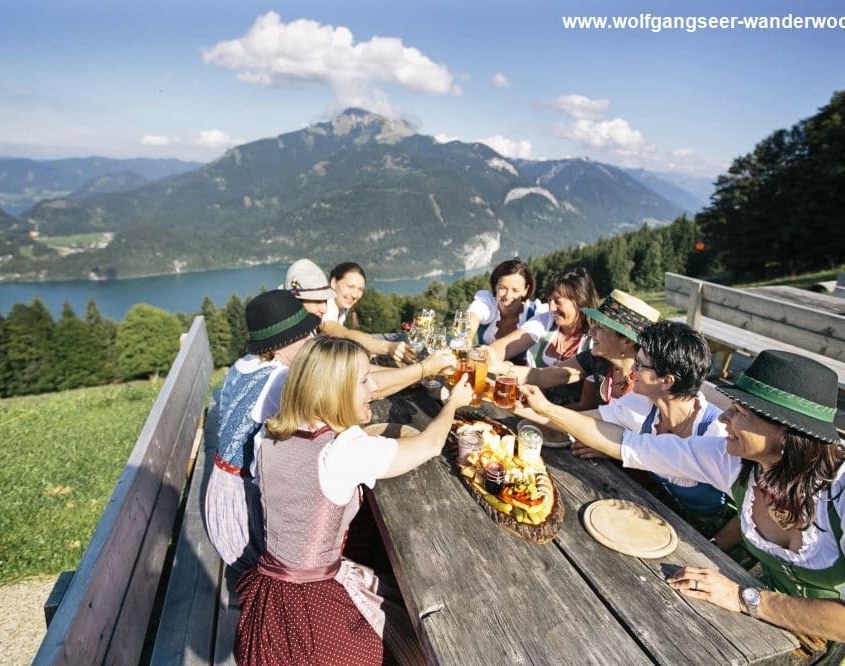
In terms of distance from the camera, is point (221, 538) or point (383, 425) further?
point (383, 425)

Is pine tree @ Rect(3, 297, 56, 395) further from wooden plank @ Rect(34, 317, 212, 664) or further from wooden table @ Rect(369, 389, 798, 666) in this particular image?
wooden table @ Rect(369, 389, 798, 666)

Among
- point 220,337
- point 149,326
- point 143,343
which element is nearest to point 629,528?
point 143,343

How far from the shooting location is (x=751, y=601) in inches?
73.9

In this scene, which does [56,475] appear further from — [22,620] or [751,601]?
[751,601]

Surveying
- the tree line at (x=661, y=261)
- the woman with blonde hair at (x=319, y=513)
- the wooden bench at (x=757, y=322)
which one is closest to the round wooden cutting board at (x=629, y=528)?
the woman with blonde hair at (x=319, y=513)

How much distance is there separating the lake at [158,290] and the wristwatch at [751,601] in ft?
428

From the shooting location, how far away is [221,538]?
2.76 metres

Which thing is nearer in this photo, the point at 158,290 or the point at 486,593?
the point at 486,593

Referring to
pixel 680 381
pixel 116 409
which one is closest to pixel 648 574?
pixel 680 381

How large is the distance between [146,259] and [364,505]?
689ft

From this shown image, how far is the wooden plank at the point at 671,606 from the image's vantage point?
171cm

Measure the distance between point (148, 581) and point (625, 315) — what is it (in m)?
3.46

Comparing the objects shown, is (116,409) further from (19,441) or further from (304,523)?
(304,523)

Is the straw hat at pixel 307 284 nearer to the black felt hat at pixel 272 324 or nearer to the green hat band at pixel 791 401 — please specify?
the black felt hat at pixel 272 324
